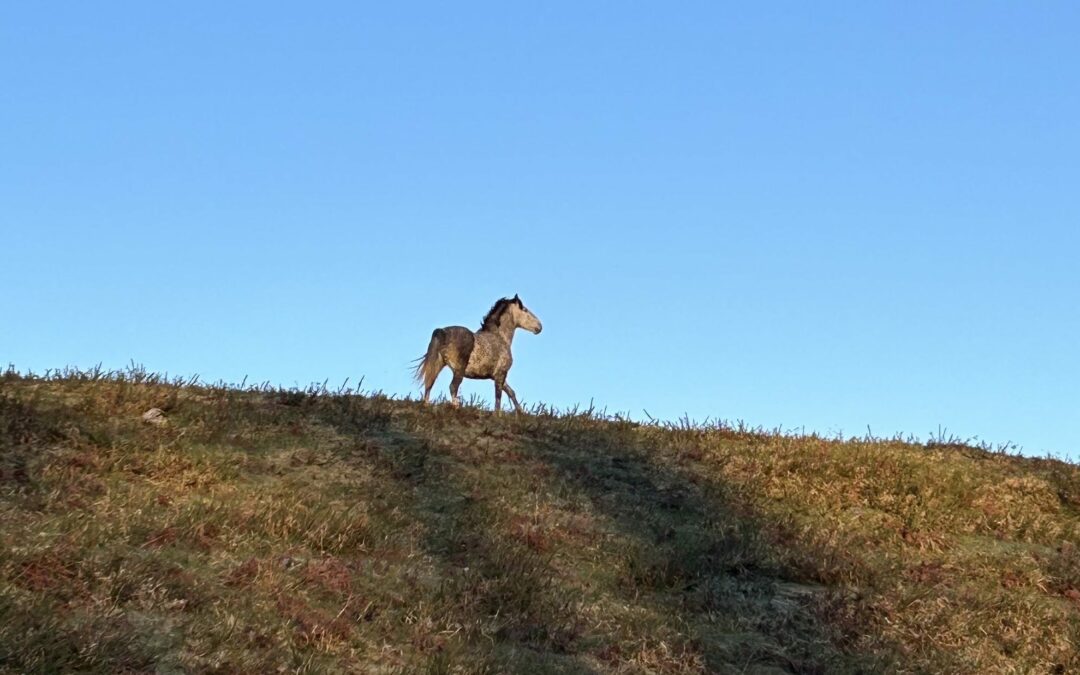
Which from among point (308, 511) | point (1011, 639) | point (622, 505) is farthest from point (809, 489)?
point (308, 511)

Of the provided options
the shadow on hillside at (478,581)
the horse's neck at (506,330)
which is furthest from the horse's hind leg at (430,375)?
the shadow on hillside at (478,581)

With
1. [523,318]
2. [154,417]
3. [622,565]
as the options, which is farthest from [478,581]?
[523,318]

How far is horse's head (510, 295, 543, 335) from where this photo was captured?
23422 millimetres

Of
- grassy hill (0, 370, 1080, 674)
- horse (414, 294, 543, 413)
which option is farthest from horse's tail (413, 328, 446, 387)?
grassy hill (0, 370, 1080, 674)

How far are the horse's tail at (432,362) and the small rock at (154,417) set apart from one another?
23.4ft

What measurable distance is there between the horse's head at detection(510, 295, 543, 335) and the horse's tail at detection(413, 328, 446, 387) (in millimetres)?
2887

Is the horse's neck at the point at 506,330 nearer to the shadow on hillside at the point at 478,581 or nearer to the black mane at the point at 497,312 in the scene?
the black mane at the point at 497,312

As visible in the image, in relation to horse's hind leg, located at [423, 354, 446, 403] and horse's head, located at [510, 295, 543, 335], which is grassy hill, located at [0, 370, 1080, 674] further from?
horse's head, located at [510, 295, 543, 335]

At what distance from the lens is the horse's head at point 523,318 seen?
76.8ft

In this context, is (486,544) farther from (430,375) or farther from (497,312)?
(497,312)

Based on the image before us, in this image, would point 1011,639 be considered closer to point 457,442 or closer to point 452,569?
point 452,569

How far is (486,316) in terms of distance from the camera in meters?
23.0

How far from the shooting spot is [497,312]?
75.6ft

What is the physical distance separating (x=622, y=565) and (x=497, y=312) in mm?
12015
